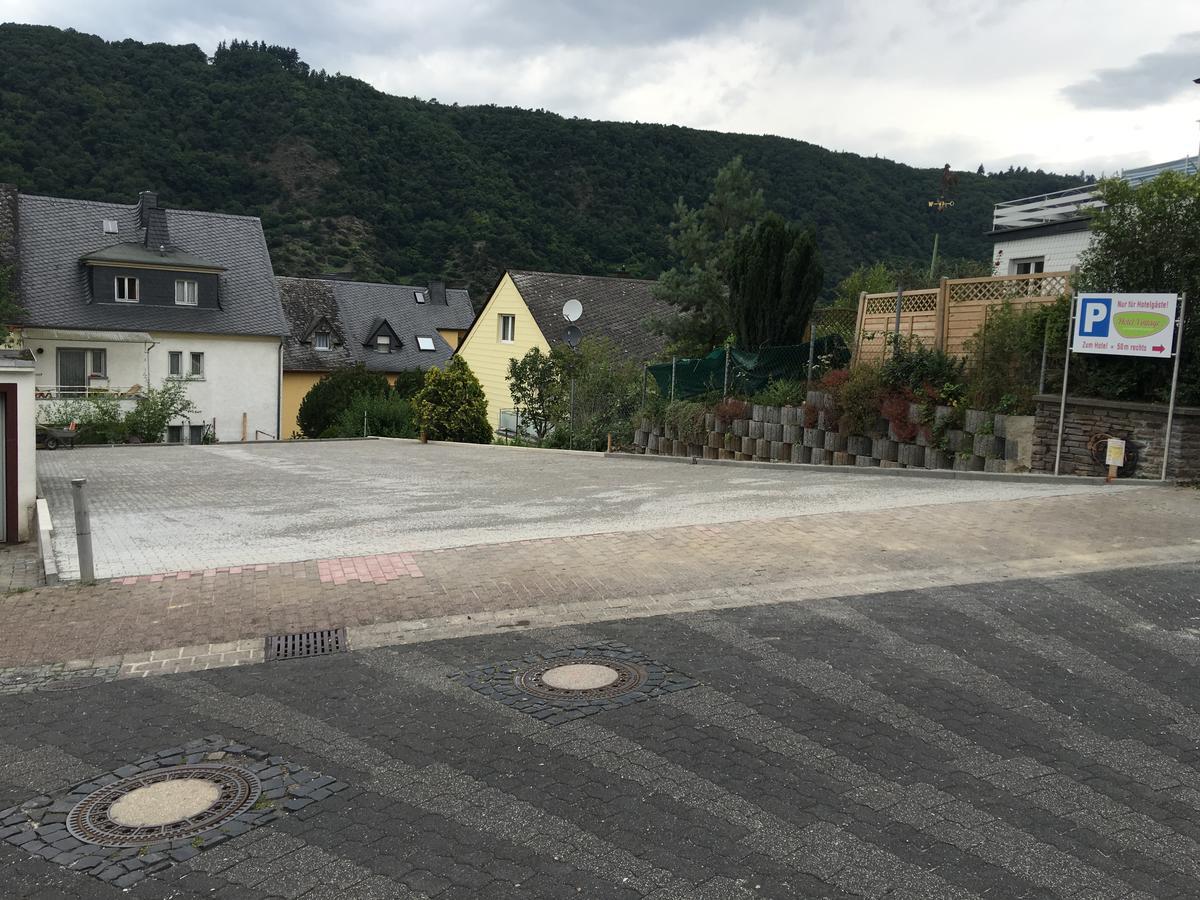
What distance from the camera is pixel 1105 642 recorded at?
276 inches

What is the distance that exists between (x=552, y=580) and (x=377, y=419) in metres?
28.9

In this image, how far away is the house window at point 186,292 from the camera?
4175cm

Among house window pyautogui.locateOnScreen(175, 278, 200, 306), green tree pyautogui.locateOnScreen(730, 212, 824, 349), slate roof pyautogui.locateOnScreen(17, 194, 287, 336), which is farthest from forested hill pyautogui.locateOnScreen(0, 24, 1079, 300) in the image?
green tree pyautogui.locateOnScreen(730, 212, 824, 349)

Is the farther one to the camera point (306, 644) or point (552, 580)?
point (552, 580)

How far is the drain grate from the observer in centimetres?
685

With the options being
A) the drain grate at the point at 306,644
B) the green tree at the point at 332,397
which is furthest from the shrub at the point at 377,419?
the drain grate at the point at 306,644

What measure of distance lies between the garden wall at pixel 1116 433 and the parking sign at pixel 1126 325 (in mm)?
779

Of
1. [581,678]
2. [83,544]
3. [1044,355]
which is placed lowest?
[581,678]

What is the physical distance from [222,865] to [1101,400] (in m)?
13.0

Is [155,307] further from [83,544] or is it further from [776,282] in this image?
[83,544]

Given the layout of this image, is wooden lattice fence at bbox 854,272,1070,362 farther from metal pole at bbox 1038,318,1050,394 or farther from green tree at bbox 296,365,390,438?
green tree at bbox 296,365,390,438

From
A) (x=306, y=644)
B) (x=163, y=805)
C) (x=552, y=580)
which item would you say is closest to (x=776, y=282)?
(x=552, y=580)

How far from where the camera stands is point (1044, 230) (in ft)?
87.5

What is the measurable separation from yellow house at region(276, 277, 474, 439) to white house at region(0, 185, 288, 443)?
18.7 feet
